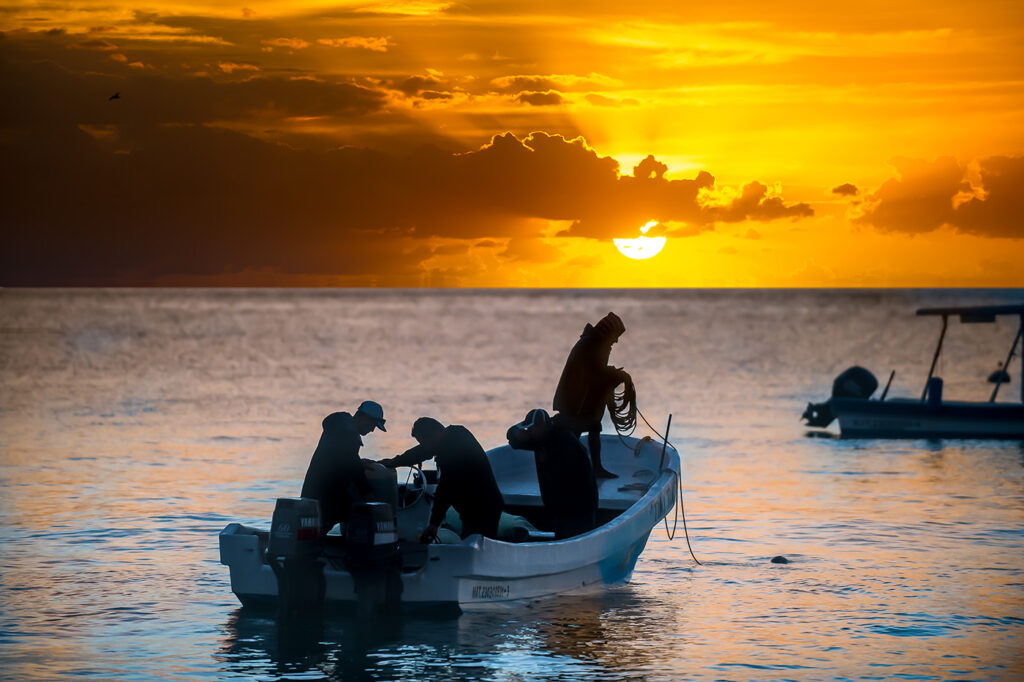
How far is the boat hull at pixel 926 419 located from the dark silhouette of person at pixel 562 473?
19996mm

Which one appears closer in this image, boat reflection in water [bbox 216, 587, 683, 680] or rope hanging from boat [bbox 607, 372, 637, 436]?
boat reflection in water [bbox 216, 587, 683, 680]

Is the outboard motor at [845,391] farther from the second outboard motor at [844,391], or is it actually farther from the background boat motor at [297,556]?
the background boat motor at [297,556]

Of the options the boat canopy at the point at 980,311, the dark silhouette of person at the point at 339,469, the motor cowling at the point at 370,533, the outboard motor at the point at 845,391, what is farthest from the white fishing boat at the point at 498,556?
the outboard motor at the point at 845,391

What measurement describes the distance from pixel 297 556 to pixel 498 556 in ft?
6.39

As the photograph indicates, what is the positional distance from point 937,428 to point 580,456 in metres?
20.4

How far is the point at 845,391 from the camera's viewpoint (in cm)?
3578

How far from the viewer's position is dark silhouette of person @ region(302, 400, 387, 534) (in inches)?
531

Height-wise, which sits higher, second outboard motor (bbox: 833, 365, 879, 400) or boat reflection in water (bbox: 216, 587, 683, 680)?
second outboard motor (bbox: 833, 365, 879, 400)

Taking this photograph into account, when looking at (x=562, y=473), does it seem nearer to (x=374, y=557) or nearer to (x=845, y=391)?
(x=374, y=557)

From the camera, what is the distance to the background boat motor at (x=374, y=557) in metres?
12.6

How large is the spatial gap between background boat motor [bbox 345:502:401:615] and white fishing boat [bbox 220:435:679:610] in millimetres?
93

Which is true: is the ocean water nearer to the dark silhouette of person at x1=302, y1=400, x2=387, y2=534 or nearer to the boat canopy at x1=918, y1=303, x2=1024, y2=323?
the dark silhouette of person at x1=302, y1=400, x2=387, y2=534

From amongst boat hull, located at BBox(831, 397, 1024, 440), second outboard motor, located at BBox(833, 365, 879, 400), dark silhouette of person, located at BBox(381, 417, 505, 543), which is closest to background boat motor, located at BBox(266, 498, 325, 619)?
dark silhouette of person, located at BBox(381, 417, 505, 543)

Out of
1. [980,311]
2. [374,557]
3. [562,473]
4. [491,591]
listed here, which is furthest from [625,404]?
A: [980,311]
